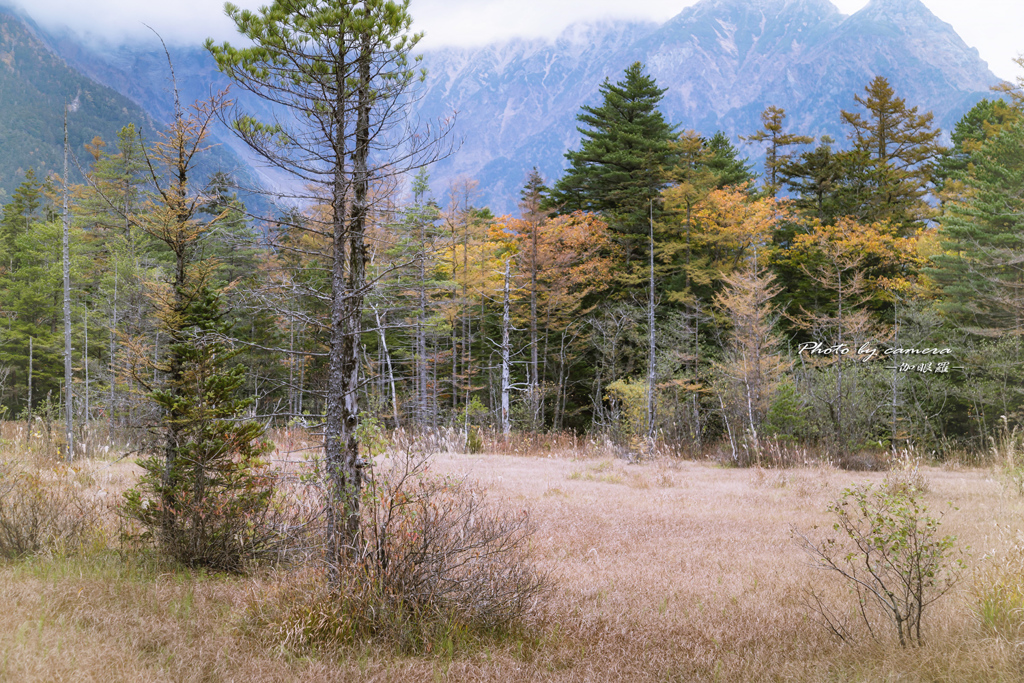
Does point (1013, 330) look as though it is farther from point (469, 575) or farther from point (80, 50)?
point (80, 50)

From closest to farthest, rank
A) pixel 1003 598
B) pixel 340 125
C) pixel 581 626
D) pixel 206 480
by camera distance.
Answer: pixel 1003 598 < pixel 581 626 < pixel 340 125 < pixel 206 480

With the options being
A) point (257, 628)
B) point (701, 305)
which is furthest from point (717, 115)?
point (257, 628)

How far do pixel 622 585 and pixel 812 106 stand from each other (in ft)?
683

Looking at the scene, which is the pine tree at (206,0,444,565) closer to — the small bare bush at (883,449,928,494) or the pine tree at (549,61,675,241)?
the small bare bush at (883,449,928,494)

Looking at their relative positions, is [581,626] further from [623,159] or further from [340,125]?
[623,159]

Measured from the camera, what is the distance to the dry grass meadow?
3232 millimetres

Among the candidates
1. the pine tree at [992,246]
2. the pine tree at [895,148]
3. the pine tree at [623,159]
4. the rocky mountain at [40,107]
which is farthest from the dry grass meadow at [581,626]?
the rocky mountain at [40,107]

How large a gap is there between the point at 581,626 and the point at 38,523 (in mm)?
5343

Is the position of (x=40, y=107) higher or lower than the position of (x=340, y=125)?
higher

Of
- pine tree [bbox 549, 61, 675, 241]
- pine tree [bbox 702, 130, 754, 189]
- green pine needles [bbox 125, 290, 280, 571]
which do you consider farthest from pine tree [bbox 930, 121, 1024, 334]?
green pine needles [bbox 125, 290, 280, 571]

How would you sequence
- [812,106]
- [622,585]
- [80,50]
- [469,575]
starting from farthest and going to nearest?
[80,50] → [812,106] → [622,585] → [469,575]

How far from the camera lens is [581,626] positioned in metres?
4.09

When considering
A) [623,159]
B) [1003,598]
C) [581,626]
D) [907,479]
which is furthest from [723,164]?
[581,626]

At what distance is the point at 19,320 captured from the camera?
2666 cm
